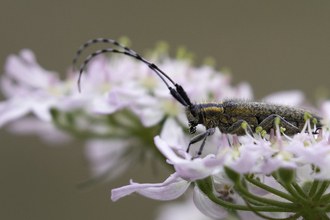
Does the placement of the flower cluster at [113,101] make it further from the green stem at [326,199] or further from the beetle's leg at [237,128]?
the green stem at [326,199]

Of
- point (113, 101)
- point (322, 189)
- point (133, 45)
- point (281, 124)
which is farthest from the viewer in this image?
point (133, 45)

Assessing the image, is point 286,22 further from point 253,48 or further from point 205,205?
point 205,205

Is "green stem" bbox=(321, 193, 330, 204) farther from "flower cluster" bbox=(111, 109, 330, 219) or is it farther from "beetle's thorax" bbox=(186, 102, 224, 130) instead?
"beetle's thorax" bbox=(186, 102, 224, 130)

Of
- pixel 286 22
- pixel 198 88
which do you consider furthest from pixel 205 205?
pixel 286 22

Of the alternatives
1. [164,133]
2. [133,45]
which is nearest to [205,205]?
[164,133]

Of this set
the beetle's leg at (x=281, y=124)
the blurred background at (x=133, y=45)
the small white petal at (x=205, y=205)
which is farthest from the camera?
the blurred background at (x=133, y=45)

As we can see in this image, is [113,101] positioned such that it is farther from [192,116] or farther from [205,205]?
[205,205]

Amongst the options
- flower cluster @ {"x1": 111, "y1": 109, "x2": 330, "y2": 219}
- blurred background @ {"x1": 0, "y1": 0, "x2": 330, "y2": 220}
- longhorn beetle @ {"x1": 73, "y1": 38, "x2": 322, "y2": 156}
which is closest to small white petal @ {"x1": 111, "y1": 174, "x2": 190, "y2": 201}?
flower cluster @ {"x1": 111, "y1": 109, "x2": 330, "y2": 219}

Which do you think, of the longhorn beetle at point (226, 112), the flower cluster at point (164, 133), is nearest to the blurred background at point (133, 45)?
the flower cluster at point (164, 133)
